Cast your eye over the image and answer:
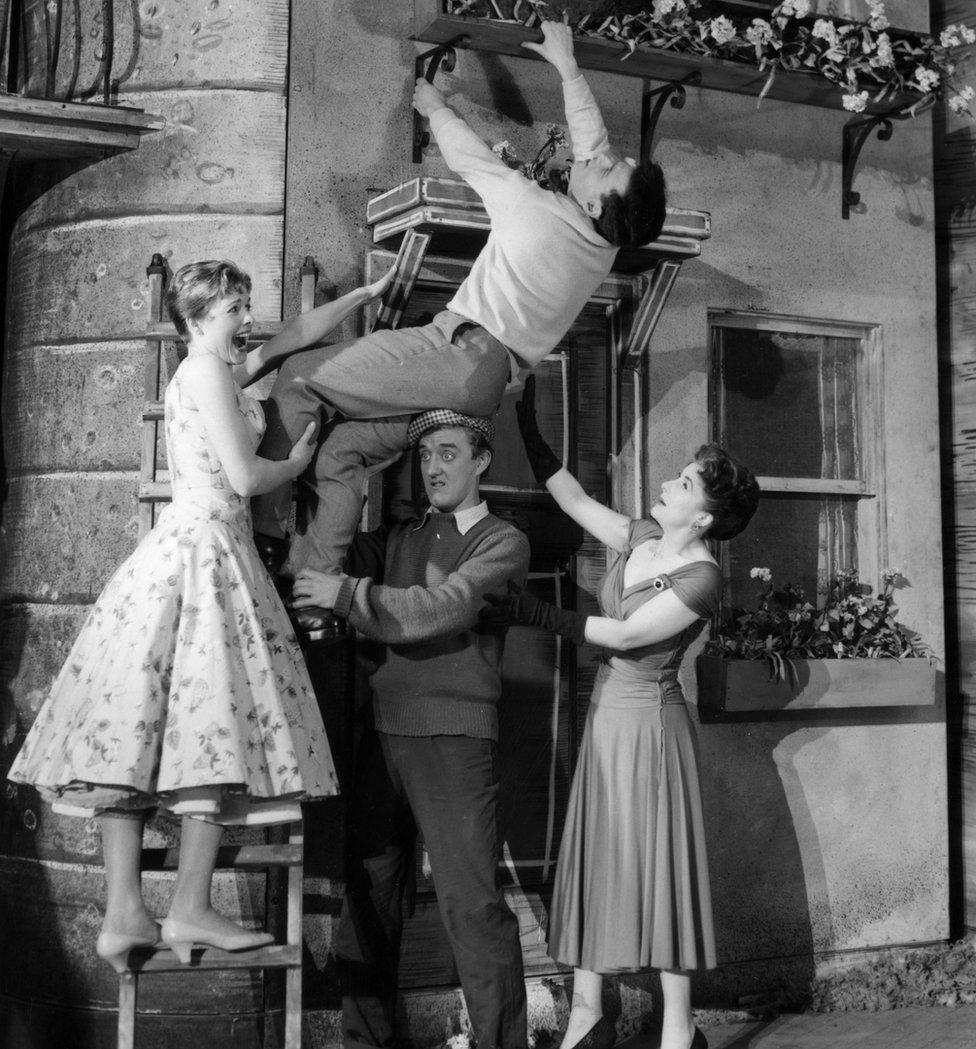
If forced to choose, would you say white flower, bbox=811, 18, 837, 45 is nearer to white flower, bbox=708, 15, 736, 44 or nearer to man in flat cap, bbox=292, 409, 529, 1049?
white flower, bbox=708, 15, 736, 44

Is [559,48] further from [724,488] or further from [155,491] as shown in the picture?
[155,491]

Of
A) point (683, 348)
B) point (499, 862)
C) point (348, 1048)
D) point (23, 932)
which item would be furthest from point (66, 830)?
point (683, 348)

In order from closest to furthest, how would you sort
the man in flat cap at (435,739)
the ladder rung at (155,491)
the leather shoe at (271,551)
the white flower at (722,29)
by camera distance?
the man in flat cap at (435,739) → the leather shoe at (271,551) → the ladder rung at (155,491) → the white flower at (722,29)

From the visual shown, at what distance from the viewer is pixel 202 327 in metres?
3.68

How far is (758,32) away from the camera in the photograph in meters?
4.72

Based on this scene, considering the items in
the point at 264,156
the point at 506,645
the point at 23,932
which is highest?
the point at 264,156

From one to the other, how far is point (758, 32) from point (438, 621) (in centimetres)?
261

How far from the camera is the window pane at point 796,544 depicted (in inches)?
207

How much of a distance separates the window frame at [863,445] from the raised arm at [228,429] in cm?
232

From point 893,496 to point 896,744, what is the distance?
106 cm

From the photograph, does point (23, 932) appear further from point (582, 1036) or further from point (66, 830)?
point (582, 1036)

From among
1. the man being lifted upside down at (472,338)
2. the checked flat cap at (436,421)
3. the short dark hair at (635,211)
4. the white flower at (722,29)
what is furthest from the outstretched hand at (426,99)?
the white flower at (722,29)

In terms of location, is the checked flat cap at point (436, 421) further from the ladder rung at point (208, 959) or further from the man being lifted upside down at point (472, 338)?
the ladder rung at point (208, 959)

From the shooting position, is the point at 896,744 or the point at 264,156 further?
the point at 896,744
